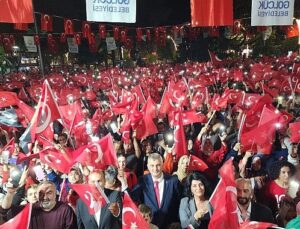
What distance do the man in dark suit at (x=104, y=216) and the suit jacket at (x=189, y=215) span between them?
705 millimetres

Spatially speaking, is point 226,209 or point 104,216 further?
point 104,216

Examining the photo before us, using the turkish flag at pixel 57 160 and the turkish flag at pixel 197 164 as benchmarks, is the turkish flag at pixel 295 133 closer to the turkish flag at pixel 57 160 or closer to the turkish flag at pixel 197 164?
the turkish flag at pixel 197 164

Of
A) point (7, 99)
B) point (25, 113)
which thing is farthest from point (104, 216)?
point (7, 99)

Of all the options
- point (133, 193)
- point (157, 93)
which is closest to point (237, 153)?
point (133, 193)

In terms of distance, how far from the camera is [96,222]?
464cm

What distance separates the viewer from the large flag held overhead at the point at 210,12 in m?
10.9

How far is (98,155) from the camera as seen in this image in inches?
235

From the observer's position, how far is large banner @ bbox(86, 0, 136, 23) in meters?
9.84

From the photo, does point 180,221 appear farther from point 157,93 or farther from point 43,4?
point 43,4

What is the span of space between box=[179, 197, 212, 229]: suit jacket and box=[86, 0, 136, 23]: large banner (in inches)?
239

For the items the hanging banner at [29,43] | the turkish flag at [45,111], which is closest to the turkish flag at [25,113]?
the turkish flag at [45,111]

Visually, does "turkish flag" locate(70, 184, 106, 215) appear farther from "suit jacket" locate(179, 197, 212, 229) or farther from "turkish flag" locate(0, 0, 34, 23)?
"turkish flag" locate(0, 0, 34, 23)

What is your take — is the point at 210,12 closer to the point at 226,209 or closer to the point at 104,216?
the point at 104,216

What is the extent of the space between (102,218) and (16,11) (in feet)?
22.6
